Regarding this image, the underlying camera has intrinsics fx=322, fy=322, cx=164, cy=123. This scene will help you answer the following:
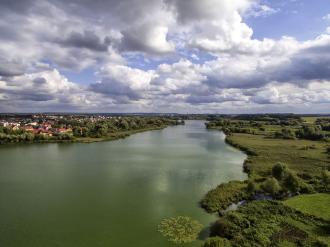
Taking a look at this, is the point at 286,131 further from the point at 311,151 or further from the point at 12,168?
the point at 12,168

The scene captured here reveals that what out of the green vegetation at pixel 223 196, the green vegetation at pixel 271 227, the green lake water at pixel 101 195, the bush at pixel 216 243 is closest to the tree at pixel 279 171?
the green vegetation at pixel 223 196

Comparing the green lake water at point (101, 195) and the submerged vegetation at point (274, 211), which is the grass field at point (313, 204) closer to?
the submerged vegetation at point (274, 211)

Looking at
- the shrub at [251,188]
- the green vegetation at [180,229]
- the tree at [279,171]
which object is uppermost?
the tree at [279,171]

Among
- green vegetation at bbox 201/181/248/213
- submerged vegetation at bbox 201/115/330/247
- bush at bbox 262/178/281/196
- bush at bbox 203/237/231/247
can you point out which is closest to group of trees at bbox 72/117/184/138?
submerged vegetation at bbox 201/115/330/247

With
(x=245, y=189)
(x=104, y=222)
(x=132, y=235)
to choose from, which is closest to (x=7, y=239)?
(x=104, y=222)

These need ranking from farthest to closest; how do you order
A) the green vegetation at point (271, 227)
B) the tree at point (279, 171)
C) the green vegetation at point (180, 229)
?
the tree at point (279, 171), the green vegetation at point (180, 229), the green vegetation at point (271, 227)

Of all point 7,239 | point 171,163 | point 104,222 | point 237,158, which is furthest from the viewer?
point 237,158

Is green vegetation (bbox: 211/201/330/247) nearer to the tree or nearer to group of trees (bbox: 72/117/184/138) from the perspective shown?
the tree
